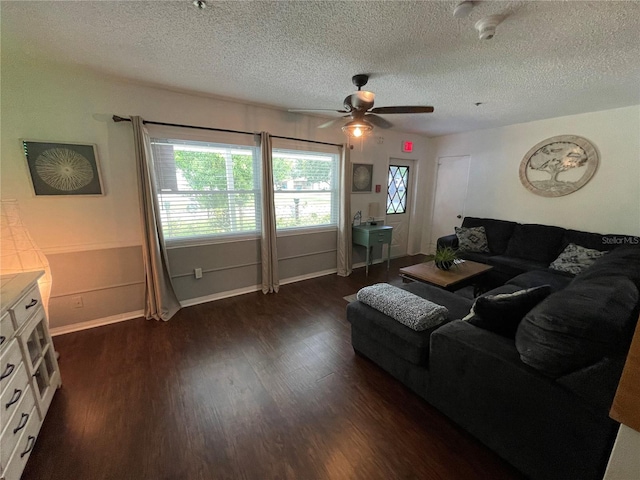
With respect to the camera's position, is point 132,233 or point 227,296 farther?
point 227,296

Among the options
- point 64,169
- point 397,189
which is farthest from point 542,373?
point 397,189

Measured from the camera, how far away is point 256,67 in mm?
2080

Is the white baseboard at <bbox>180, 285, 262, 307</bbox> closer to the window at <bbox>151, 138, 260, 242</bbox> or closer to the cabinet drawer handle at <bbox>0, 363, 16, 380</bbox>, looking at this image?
the window at <bbox>151, 138, 260, 242</bbox>

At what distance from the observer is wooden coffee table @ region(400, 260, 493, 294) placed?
2623 millimetres

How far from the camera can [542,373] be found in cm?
116

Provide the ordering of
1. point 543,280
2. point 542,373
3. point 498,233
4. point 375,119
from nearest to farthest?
point 542,373 → point 375,119 → point 543,280 → point 498,233

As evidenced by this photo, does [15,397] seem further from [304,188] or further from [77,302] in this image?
[304,188]

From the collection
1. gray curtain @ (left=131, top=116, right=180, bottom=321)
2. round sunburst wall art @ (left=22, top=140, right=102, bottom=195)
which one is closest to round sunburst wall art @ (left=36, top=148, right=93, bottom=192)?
round sunburst wall art @ (left=22, top=140, right=102, bottom=195)

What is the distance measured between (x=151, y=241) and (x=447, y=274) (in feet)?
10.4

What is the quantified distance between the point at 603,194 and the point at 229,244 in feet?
15.5

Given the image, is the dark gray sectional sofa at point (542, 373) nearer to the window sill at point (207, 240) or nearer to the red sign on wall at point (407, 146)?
the window sill at point (207, 240)

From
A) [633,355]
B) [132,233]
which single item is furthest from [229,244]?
[633,355]

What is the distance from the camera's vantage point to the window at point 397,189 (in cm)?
476

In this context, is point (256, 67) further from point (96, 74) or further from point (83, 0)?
point (96, 74)
